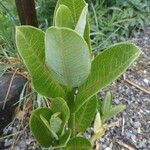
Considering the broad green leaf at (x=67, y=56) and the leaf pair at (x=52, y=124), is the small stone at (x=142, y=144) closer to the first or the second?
the leaf pair at (x=52, y=124)

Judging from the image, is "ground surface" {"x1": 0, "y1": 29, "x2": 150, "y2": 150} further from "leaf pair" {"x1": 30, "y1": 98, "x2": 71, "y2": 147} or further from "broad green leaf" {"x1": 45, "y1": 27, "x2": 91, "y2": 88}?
"broad green leaf" {"x1": 45, "y1": 27, "x2": 91, "y2": 88}

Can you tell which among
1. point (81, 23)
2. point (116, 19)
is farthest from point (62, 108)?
point (116, 19)

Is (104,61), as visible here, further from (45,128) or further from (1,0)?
(1,0)

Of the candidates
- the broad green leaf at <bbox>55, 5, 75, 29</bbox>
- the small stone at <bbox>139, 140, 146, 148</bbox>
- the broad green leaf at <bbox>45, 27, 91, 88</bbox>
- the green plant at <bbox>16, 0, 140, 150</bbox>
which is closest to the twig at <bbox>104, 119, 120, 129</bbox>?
the small stone at <bbox>139, 140, 146, 148</bbox>

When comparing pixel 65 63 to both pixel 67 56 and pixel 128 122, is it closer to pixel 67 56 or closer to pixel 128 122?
pixel 67 56

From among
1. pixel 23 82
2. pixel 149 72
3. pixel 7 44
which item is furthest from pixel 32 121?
pixel 149 72
